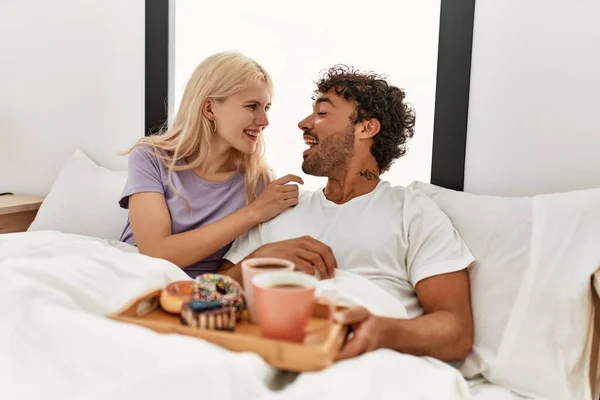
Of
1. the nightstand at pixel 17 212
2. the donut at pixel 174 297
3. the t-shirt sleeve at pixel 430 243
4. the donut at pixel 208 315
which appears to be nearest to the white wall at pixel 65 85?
the nightstand at pixel 17 212

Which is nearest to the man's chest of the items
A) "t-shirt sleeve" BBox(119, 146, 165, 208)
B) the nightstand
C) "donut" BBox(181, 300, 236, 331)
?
"t-shirt sleeve" BBox(119, 146, 165, 208)

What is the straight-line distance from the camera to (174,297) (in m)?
0.85

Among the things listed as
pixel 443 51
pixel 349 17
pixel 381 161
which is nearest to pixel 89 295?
pixel 381 161

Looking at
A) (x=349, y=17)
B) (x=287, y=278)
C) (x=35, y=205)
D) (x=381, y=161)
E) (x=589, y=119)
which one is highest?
(x=349, y=17)

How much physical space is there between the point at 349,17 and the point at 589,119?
0.89 m

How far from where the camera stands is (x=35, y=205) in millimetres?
2098

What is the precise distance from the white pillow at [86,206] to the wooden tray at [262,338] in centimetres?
108

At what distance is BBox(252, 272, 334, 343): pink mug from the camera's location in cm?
70

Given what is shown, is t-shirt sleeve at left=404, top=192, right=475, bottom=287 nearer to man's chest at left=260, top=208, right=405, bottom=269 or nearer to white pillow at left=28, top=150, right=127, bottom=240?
man's chest at left=260, top=208, right=405, bottom=269

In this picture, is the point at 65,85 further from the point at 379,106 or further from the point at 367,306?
the point at 367,306

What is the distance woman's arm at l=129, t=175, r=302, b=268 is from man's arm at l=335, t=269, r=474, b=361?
464 millimetres

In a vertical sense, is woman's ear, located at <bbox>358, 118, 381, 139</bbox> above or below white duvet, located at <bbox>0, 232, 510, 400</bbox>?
above

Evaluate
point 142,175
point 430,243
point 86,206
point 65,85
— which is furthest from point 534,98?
point 65,85

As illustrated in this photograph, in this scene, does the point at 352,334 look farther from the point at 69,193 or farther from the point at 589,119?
the point at 69,193
